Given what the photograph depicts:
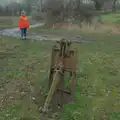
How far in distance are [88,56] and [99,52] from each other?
67.7 inches

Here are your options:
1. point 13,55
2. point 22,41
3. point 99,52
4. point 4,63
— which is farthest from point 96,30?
point 4,63

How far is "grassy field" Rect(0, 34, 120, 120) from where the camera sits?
744 cm

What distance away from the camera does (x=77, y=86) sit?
950cm

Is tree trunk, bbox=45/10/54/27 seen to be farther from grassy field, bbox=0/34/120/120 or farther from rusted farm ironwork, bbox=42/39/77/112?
rusted farm ironwork, bbox=42/39/77/112

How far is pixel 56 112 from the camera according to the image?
7.37 m

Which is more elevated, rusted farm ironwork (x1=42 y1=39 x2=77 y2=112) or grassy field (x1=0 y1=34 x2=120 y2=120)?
rusted farm ironwork (x1=42 y1=39 x2=77 y2=112)

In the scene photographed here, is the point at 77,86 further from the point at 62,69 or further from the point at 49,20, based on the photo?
the point at 49,20

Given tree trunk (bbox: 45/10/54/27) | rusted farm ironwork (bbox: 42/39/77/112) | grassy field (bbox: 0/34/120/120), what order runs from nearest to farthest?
grassy field (bbox: 0/34/120/120) < rusted farm ironwork (bbox: 42/39/77/112) < tree trunk (bbox: 45/10/54/27)

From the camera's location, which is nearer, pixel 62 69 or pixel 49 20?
pixel 62 69

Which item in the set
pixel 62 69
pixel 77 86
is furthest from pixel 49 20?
pixel 62 69

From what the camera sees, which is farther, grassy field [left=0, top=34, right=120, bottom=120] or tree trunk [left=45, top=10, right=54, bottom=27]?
tree trunk [left=45, top=10, right=54, bottom=27]

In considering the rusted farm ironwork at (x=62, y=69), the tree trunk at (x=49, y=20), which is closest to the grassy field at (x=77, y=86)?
the rusted farm ironwork at (x=62, y=69)

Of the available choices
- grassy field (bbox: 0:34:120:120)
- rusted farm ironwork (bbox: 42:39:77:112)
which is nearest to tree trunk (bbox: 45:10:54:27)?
grassy field (bbox: 0:34:120:120)

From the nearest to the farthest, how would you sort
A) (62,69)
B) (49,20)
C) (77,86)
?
(62,69) < (77,86) < (49,20)
